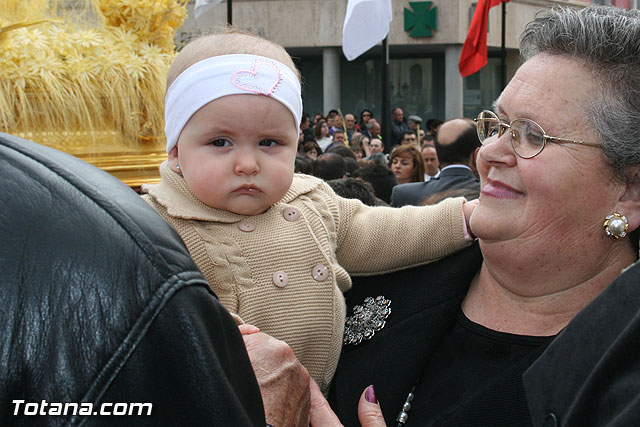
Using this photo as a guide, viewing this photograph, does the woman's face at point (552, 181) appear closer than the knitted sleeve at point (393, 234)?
Yes

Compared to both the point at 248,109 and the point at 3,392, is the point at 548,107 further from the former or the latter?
the point at 3,392

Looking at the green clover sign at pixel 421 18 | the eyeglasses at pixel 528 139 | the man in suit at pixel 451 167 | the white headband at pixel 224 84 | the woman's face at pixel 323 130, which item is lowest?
the woman's face at pixel 323 130

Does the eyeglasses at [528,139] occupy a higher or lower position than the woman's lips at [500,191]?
higher

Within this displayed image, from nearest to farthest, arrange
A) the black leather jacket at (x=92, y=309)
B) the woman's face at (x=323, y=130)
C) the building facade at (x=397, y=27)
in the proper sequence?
the black leather jacket at (x=92, y=309)
the woman's face at (x=323, y=130)
the building facade at (x=397, y=27)

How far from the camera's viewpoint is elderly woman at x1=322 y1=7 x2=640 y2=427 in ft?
5.78

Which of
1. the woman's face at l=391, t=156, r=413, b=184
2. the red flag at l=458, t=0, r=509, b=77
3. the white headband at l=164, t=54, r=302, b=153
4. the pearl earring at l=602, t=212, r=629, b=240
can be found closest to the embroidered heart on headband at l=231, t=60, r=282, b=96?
the white headband at l=164, t=54, r=302, b=153

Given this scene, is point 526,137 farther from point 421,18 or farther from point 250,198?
point 421,18

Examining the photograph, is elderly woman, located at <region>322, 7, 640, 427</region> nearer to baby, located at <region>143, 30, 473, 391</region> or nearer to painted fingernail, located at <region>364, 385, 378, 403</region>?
painted fingernail, located at <region>364, 385, 378, 403</region>

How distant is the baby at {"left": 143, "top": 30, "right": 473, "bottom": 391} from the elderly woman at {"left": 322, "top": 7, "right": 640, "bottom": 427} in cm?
24

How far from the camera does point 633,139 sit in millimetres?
1747

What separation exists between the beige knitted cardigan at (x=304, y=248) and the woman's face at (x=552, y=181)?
23 centimetres

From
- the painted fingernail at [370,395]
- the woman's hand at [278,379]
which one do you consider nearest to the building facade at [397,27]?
the painted fingernail at [370,395]

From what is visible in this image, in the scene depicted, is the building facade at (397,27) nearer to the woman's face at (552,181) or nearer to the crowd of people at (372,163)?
the crowd of people at (372,163)

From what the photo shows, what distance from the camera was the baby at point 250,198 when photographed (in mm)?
1757
